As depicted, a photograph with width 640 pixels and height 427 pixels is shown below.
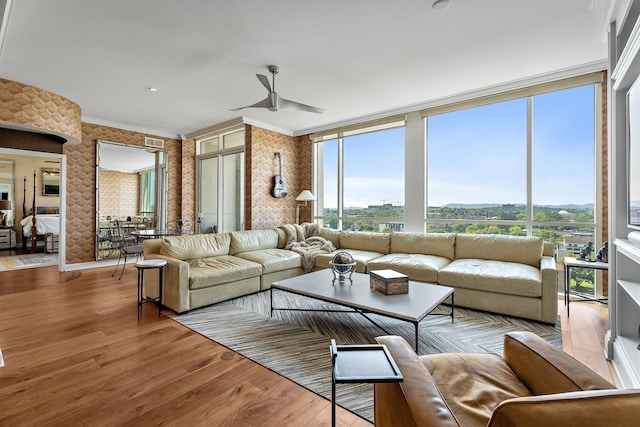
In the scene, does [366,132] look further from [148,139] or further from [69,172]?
[69,172]

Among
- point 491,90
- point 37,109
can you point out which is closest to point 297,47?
point 491,90

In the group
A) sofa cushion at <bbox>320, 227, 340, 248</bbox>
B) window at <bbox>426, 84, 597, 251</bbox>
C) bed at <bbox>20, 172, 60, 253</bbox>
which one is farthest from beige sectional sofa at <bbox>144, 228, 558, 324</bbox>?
bed at <bbox>20, 172, 60, 253</bbox>

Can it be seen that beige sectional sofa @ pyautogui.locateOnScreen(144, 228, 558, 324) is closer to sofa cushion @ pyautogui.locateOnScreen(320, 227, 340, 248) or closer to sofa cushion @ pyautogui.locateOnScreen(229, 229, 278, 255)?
sofa cushion @ pyautogui.locateOnScreen(229, 229, 278, 255)

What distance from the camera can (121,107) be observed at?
15.8 ft

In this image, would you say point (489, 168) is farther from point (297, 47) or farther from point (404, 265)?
point (297, 47)

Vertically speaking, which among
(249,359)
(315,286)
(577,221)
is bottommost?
(249,359)

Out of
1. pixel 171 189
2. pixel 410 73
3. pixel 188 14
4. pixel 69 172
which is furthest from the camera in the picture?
pixel 171 189

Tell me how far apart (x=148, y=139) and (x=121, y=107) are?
1365 mm

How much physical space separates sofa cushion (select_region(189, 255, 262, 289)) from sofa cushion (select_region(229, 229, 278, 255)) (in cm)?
36

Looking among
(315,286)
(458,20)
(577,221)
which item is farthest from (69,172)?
(577,221)

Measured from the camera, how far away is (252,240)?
459 cm

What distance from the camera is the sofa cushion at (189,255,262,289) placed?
321 centimetres

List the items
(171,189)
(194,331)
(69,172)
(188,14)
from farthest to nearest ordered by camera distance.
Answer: (171,189)
(69,172)
(194,331)
(188,14)

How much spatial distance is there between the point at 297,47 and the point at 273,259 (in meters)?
2.59
